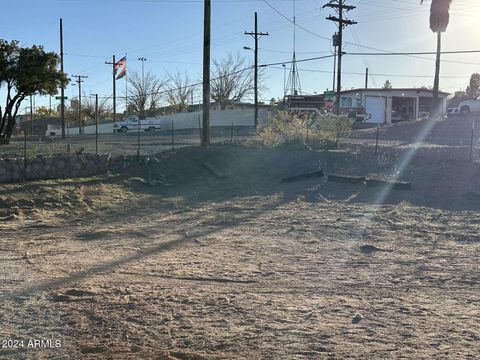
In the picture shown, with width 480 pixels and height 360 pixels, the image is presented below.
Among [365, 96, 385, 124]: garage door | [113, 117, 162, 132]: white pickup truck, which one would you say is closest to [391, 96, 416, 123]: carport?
[365, 96, 385, 124]: garage door

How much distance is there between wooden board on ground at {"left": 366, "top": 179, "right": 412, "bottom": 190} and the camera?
15203 mm

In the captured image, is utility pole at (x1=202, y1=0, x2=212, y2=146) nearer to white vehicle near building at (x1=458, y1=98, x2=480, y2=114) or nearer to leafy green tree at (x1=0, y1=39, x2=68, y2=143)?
leafy green tree at (x1=0, y1=39, x2=68, y2=143)

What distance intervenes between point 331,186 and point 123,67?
57146 millimetres

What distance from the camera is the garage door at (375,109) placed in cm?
5906

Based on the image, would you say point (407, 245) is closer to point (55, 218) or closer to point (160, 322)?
point (160, 322)

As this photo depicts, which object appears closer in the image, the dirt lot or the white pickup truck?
the dirt lot

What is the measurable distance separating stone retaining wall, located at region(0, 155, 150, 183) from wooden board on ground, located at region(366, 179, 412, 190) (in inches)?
306

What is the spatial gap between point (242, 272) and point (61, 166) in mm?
10832

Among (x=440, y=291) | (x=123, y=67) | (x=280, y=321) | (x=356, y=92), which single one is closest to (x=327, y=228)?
(x=440, y=291)

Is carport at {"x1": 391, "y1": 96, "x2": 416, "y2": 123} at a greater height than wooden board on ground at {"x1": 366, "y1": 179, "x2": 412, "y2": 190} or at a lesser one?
greater

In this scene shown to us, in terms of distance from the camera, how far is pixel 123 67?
225 ft

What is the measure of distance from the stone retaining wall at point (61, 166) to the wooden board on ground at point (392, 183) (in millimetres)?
7771

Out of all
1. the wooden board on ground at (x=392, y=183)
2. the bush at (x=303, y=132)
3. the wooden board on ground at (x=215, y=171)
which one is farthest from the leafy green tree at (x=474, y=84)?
the wooden board on ground at (x=392, y=183)

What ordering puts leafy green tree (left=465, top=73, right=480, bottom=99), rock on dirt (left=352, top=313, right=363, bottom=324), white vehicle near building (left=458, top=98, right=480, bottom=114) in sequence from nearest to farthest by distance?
rock on dirt (left=352, top=313, right=363, bottom=324)
white vehicle near building (left=458, top=98, right=480, bottom=114)
leafy green tree (left=465, top=73, right=480, bottom=99)
